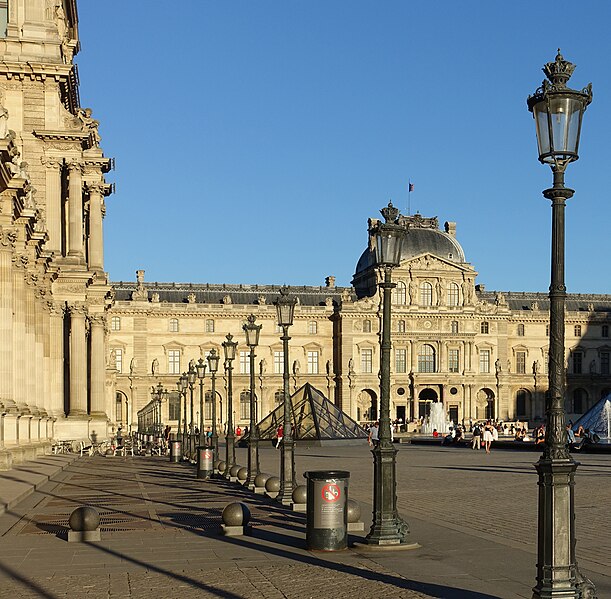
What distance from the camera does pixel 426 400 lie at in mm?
112375

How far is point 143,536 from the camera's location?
1659 cm

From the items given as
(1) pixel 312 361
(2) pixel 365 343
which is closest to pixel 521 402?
(2) pixel 365 343

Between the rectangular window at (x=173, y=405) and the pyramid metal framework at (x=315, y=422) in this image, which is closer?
the pyramid metal framework at (x=315, y=422)

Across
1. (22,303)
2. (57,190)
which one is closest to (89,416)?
(57,190)

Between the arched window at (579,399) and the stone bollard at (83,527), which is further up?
the stone bollard at (83,527)

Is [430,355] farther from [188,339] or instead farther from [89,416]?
[89,416]

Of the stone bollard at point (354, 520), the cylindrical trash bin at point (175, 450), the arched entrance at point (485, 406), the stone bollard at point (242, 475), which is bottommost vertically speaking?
the arched entrance at point (485, 406)

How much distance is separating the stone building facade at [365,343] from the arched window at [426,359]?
0.33 ft

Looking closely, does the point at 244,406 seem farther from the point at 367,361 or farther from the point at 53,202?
the point at 53,202

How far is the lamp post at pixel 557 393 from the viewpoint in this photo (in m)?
9.63

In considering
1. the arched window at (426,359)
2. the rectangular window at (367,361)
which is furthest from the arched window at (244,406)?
the arched window at (426,359)

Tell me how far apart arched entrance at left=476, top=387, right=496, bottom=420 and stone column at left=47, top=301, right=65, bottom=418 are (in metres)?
73.3

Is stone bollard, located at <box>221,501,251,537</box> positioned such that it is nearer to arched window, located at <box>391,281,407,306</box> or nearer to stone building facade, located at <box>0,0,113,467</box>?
stone building facade, located at <box>0,0,113,467</box>

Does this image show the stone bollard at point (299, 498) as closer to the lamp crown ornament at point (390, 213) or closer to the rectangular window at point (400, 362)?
the lamp crown ornament at point (390, 213)
